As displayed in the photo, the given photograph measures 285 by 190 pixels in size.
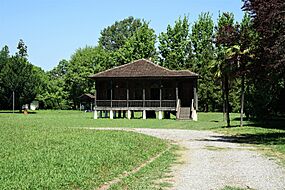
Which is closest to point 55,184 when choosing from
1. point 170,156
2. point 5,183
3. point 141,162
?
point 5,183

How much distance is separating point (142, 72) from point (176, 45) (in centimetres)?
2110

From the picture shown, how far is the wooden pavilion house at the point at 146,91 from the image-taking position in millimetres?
43750

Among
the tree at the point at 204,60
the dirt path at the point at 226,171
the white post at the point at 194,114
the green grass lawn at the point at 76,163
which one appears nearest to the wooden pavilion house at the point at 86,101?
the tree at the point at 204,60

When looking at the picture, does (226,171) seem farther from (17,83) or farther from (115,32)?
(115,32)

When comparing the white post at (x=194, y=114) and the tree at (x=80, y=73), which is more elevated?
the tree at (x=80, y=73)

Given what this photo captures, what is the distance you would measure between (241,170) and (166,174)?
206 cm

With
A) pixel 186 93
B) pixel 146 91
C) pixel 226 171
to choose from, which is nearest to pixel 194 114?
pixel 186 93

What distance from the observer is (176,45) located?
64.7m

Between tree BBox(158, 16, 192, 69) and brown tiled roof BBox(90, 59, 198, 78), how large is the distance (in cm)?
1697

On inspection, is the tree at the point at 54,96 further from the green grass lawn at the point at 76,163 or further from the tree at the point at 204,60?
the green grass lawn at the point at 76,163

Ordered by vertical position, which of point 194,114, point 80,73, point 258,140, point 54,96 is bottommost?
point 258,140

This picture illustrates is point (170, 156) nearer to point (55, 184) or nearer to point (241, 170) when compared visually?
point (241, 170)

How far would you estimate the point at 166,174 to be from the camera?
1065 cm

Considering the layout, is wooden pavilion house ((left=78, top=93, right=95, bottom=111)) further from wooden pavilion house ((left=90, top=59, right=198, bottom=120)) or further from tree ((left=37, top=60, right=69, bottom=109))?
wooden pavilion house ((left=90, top=59, right=198, bottom=120))
